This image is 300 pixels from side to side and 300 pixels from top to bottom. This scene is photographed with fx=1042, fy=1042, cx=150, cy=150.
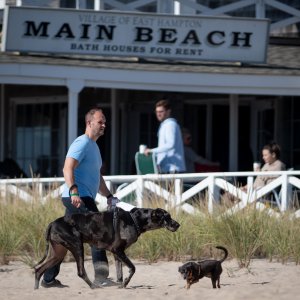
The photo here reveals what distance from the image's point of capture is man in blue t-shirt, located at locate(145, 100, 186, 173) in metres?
13.0

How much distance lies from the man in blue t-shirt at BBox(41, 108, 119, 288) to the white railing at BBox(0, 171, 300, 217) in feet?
8.16

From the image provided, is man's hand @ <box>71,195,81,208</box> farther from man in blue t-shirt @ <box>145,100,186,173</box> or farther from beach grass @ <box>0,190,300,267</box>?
man in blue t-shirt @ <box>145,100,186,173</box>

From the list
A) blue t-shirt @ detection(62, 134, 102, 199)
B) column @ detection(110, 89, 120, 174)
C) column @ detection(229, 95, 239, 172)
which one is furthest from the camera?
column @ detection(110, 89, 120, 174)

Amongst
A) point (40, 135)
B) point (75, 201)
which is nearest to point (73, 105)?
point (40, 135)

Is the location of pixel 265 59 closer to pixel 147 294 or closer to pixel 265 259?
pixel 265 259

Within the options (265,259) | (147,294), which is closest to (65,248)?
(147,294)

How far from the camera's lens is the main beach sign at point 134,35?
15250 millimetres

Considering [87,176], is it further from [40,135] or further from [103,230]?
[40,135]

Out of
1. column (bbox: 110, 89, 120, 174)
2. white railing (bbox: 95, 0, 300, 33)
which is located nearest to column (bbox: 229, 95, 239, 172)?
white railing (bbox: 95, 0, 300, 33)

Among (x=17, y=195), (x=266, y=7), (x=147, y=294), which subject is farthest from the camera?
(x=266, y=7)

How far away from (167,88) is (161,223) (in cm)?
688

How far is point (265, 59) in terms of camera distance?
15836mm

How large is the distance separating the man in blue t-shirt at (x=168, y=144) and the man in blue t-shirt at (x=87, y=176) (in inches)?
152

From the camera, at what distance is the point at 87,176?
905 centimetres
